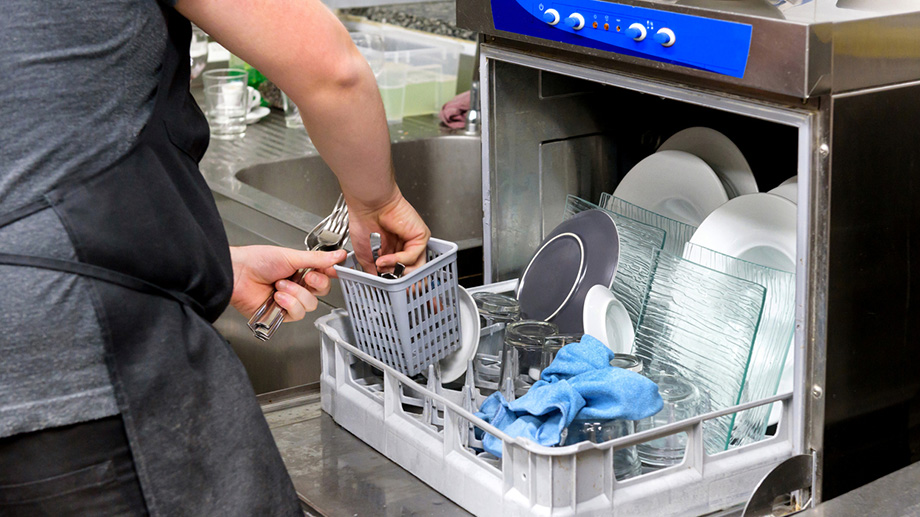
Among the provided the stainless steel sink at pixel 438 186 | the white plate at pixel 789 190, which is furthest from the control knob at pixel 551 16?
the stainless steel sink at pixel 438 186

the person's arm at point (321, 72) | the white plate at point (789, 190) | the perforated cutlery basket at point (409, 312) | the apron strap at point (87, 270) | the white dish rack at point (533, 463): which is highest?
the person's arm at point (321, 72)

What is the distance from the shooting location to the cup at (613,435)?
102 centimetres

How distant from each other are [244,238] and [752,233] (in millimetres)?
1020

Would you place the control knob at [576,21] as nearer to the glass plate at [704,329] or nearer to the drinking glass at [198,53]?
the glass plate at [704,329]

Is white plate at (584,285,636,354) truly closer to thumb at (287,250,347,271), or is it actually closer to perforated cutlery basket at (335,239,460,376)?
perforated cutlery basket at (335,239,460,376)

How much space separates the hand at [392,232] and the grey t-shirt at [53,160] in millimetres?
405

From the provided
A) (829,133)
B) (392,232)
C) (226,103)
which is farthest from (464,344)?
(226,103)

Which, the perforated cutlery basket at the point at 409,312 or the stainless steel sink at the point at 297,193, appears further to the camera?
the stainless steel sink at the point at 297,193

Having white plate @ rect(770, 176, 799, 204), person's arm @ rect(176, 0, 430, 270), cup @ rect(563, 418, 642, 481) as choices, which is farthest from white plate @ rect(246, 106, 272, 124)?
cup @ rect(563, 418, 642, 481)

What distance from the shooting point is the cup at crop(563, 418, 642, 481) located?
1024 millimetres

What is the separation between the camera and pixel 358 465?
3.84ft

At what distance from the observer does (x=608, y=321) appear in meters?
1.24

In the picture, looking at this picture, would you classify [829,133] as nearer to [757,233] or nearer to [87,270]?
[757,233]

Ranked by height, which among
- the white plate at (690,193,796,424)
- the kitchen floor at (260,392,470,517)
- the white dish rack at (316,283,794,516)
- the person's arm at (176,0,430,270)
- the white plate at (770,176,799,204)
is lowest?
the kitchen floor at (260,392,470,517)
